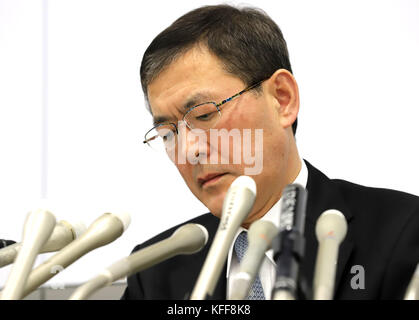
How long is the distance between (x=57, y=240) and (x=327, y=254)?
15.2 inches

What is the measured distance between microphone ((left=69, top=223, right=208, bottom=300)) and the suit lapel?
0.91 feet

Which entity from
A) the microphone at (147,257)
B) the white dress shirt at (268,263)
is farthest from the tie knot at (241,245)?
the microphone at (147,257)

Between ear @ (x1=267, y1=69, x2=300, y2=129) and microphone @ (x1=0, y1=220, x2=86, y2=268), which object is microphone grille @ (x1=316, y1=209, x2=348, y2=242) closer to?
microphone @ (x1=0, y1=220, x2=86, y2=268)

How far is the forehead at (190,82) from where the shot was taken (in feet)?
3.36

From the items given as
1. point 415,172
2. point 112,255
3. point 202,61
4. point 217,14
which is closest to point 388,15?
point 415,172

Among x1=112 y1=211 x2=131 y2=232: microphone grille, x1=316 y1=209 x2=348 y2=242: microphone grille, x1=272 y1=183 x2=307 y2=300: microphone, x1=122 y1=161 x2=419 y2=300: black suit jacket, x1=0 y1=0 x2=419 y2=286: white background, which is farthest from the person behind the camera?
x1=0 y1=0 x2=419 y2=286: white background

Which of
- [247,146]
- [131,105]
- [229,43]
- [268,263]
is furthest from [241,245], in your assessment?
[131,105]

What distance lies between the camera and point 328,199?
1.10m

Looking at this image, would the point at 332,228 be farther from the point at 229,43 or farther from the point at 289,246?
the point at 229,43

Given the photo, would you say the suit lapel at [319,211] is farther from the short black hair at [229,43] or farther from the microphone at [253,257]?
the microphone at [253,257]

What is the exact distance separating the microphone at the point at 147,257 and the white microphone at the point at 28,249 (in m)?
0.07

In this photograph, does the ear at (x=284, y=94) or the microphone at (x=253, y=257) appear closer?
the microphone at (x=253, y=257)

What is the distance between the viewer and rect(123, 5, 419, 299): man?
0.99 metres

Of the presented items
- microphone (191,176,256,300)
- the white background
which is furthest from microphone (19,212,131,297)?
the white background
